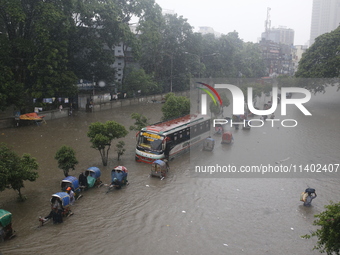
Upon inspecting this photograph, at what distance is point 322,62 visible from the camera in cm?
4025

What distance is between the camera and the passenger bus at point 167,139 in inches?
647

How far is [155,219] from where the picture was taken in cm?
1080

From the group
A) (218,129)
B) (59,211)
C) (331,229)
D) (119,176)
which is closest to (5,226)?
(59,211)

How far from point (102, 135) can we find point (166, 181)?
12.2ft

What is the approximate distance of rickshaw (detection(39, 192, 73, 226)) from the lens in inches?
399

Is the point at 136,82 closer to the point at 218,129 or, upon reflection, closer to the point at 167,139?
the point at 218,129

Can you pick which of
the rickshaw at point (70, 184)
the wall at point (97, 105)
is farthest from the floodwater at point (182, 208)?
the wall at point (97, 105)

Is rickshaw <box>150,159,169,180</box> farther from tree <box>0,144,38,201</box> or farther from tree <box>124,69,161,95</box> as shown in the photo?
tree <box>124,69,161,95</box>

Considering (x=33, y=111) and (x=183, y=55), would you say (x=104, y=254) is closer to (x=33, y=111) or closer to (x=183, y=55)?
(x=33, y=111)

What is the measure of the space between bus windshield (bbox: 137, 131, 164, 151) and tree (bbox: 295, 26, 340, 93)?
2978 centimetres

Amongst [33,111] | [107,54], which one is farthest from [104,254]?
[107,54]

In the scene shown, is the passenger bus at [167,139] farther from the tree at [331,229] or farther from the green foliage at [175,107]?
the tree at [331,229]

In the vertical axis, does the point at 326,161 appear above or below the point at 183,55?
below

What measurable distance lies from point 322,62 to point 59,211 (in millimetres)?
38900
